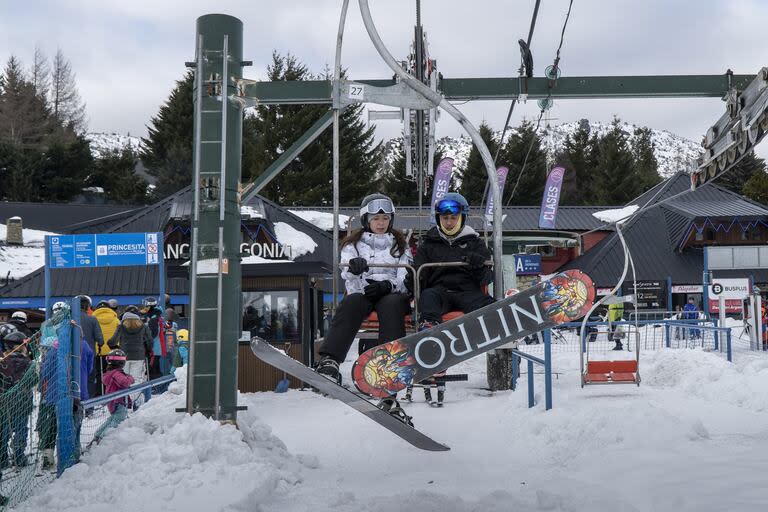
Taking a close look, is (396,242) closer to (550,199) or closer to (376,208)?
(376,208)

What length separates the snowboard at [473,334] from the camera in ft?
20.8

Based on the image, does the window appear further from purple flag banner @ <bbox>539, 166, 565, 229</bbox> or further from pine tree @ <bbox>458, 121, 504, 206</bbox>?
pine tree @ <bbox>458, 121, 504, 206</bbox>

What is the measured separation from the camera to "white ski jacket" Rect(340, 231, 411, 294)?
25.0 ft

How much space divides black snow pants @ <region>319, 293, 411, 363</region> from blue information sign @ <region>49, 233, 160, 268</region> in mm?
11747

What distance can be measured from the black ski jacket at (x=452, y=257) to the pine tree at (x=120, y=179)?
53.4 meters

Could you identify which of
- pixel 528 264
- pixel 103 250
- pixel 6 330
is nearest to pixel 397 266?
pixel 6 330

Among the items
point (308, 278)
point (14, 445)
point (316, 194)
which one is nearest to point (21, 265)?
point (316, 194)

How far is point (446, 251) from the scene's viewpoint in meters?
7.88

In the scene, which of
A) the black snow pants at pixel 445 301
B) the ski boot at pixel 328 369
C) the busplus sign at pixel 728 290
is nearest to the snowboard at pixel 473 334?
the ski boot at pixel 328 369

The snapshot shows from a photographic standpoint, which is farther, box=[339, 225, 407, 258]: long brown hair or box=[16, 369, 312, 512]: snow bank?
box=[339, 225, 407, 258]: long brown hair

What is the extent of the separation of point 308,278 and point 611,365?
19.2ft

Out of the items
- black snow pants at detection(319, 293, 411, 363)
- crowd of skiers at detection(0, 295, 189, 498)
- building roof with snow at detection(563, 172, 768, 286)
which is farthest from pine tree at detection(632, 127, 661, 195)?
black snow pants at detection(319, 293, 411, 363)

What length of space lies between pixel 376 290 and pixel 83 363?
4.38m

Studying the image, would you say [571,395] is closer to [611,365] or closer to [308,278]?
[611,365]
